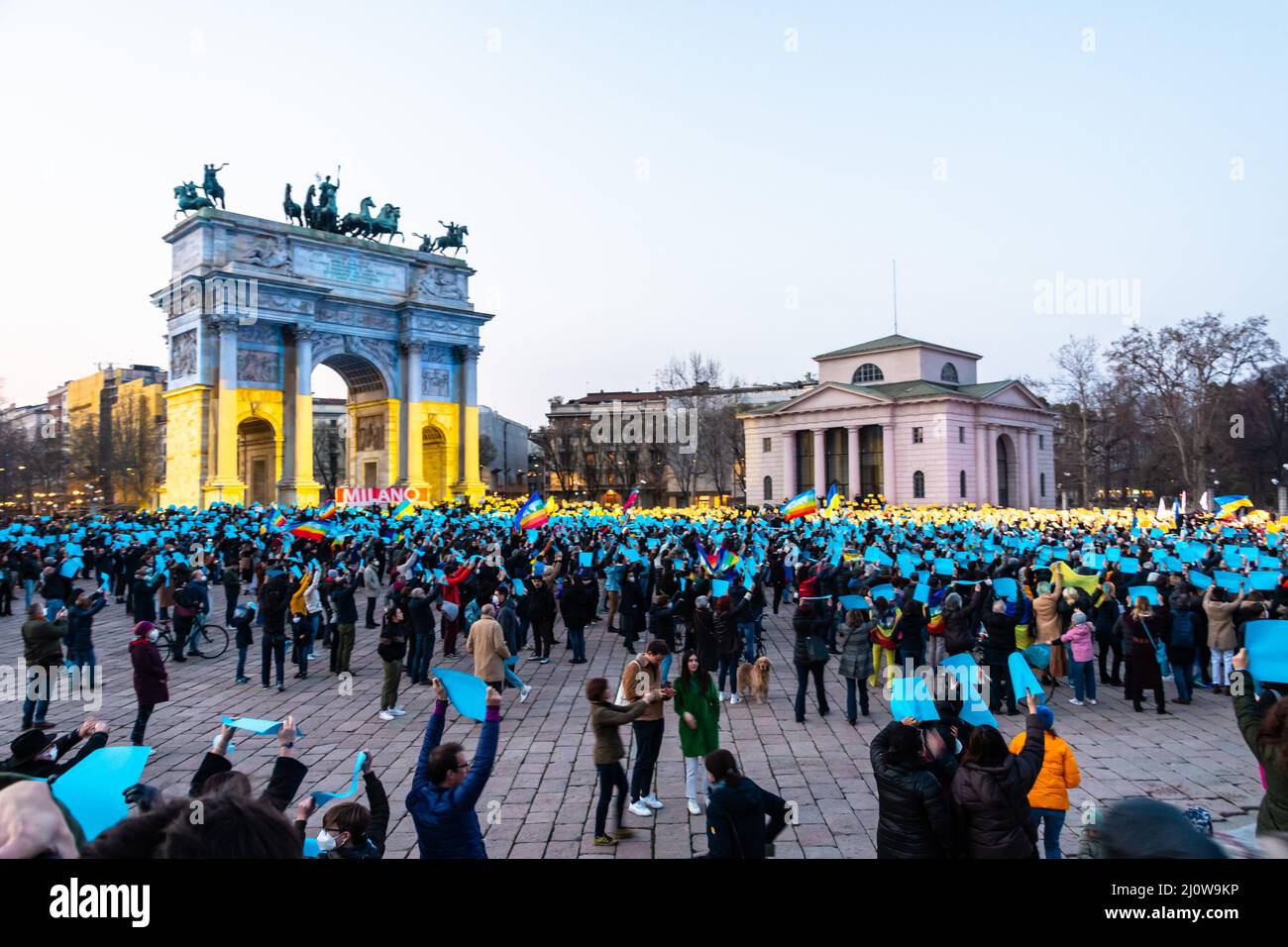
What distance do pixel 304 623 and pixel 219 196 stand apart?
4316 cm

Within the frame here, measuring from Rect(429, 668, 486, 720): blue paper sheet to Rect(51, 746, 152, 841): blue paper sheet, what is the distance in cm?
155

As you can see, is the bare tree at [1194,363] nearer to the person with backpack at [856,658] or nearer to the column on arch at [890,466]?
the column on arch at [890,466]

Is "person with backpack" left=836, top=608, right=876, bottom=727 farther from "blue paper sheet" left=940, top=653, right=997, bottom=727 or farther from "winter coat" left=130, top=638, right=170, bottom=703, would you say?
"winter coat" left=130, top=638, right=170, bottom=703

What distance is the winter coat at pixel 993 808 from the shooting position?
4281mm

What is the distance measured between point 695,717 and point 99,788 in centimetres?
467

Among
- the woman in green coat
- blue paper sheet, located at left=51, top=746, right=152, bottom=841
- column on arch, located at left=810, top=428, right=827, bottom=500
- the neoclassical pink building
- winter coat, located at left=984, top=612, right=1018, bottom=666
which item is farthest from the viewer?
column on arch, located at left=810, top=428, right=827, bottom=500

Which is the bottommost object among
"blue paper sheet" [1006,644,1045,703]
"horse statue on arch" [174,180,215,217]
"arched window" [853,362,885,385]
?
"blue paper sheet" [1006,644,1045,703]

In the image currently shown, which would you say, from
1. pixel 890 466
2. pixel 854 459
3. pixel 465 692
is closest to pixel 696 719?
pixel 465 692

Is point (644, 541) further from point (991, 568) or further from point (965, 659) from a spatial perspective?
point (965, 659)

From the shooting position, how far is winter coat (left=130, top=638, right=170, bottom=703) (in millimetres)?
9297

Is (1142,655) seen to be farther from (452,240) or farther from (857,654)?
(452,240)

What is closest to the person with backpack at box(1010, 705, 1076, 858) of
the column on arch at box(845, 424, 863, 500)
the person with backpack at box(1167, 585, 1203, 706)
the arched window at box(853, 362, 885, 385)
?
the person with backpack at box(1167, 585, 1203, 706)

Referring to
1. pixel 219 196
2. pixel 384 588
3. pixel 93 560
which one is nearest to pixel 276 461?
pixel 219 196
